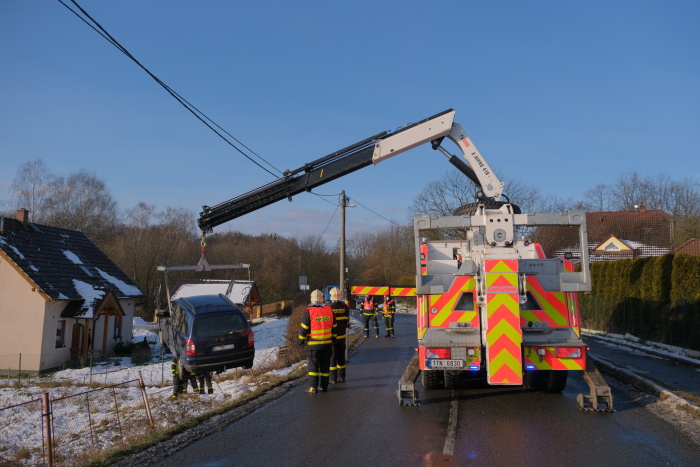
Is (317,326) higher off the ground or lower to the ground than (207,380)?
higher

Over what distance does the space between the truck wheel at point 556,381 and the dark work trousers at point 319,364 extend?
12.7ft

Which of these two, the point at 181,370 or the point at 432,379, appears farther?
the point at 181,370

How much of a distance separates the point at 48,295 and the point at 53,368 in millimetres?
3145

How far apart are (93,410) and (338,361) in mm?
6647

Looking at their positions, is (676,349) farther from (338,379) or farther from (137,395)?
(137,395)

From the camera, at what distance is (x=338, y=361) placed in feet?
36.1

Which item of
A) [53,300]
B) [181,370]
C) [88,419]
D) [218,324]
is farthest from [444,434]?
[53,300]

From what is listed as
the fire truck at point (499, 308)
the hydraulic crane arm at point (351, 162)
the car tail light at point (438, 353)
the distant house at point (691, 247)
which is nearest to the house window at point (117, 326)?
the hydraulic crane arm at point (351, 162)

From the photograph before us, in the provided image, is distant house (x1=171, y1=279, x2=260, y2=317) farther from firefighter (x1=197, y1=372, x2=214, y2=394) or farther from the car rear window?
the car rear window

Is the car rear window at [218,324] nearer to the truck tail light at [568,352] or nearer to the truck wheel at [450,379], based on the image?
the truck wheel at [450,379]

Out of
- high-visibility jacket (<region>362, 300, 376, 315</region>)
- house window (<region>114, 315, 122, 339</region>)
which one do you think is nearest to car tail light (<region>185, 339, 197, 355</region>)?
high-visibility jacket (<region>362, 300, 376, 315</region>)

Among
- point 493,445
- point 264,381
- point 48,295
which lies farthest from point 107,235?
point 493,445

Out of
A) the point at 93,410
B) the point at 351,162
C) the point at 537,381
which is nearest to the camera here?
the point at 537,381

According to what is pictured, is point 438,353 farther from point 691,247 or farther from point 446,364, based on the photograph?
point 691,247
